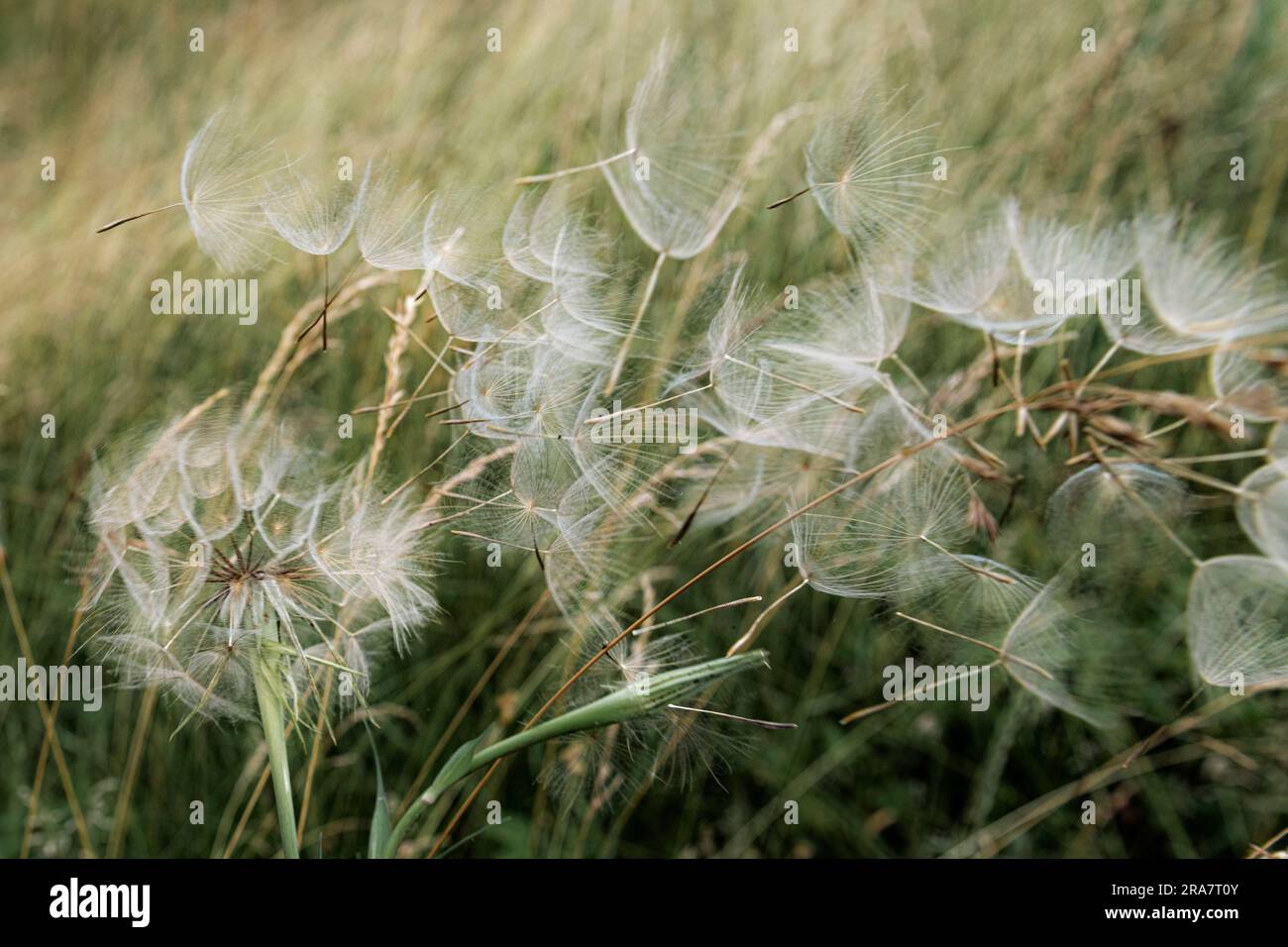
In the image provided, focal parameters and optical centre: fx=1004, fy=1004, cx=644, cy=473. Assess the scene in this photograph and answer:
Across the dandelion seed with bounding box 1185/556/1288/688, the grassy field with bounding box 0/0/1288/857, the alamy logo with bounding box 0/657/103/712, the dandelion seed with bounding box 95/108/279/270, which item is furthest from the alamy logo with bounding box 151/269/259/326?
the dandelion seed with bounding box 1185/556/1288/688

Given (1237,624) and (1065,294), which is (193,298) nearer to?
(1065,294)

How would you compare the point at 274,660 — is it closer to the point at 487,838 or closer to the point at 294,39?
the point at 487,838

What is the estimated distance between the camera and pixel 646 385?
7.66 feet

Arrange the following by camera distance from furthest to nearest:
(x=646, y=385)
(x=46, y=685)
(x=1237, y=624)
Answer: (x=46, y=685) < (x=646, y=385) < (x=1237, y=624)

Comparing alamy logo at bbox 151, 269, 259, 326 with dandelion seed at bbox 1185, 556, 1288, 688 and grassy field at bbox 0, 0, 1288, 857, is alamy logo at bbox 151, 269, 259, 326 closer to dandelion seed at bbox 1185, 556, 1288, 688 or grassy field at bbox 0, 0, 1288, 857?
grassy field at bbox 0, 0, 1288, 857

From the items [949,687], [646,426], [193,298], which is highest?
[193,298]

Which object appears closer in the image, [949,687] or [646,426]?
[646,426]

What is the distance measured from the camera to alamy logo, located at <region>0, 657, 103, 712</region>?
2.39 m

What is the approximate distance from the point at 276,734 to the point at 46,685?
1.67 metres
